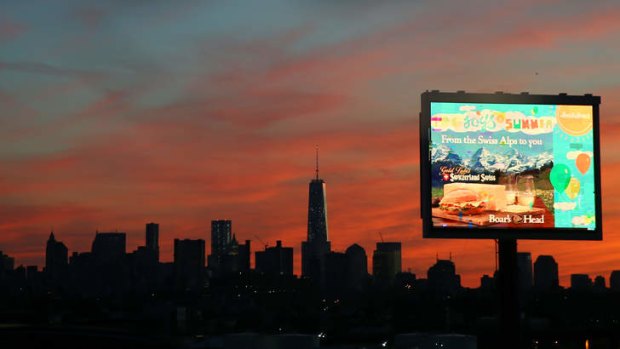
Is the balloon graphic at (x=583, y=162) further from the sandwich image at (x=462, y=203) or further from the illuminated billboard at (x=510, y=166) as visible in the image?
the sandwich image at (x=462, y=203)

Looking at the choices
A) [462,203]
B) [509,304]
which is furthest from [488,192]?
[509,304]

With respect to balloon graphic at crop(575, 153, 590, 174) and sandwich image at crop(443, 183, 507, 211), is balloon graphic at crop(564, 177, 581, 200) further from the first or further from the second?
sandwich image at crop(443, 183, 507, 211)

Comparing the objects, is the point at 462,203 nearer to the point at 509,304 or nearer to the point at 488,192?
the point at 488,192

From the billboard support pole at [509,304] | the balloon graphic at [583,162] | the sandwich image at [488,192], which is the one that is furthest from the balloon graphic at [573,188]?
the billboard support pole at [509,304]

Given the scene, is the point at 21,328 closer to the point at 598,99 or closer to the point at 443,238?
the point at 443,238

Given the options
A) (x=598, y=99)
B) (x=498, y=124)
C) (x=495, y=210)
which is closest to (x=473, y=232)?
(x=495, y=210)

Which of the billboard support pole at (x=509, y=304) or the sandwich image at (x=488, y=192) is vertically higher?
the sandwich image at (x=488, y=192)
